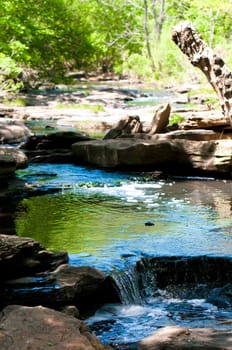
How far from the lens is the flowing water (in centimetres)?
659

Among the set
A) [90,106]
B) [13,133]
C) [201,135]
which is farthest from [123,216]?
[90,106]

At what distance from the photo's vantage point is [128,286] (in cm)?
713

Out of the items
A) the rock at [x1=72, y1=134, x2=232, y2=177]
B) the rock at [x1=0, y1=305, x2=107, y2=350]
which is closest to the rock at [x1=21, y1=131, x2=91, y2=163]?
the rock at [x1=72, y1=134, x2=232, y2=177]

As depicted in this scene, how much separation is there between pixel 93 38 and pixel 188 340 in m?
32.9

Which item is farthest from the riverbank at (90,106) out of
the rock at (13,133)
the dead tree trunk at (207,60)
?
the dead tree trunk at (207,60)

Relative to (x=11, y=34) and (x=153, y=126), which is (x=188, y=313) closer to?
(x=153, y=126)

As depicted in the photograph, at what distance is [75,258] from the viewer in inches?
301

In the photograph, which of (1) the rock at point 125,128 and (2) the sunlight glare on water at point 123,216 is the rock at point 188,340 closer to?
(2) the sunlight glare on water at point 123,216

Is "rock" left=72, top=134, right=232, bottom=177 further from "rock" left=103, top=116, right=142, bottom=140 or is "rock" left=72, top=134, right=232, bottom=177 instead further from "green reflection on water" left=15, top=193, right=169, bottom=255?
"green reflection on water" left=15, top=193, right=169, bottom=255

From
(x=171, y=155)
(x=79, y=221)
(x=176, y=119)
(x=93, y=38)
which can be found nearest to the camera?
(x=79, y=221)

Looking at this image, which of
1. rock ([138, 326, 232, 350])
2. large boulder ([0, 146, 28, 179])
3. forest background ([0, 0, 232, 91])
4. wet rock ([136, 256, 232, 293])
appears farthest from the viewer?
forest background ([0, 0, 232, 91])

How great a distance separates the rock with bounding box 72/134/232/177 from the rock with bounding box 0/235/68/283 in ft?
22.2

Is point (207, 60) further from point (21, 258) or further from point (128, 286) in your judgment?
point (21, 258)

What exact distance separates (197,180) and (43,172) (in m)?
3.22
